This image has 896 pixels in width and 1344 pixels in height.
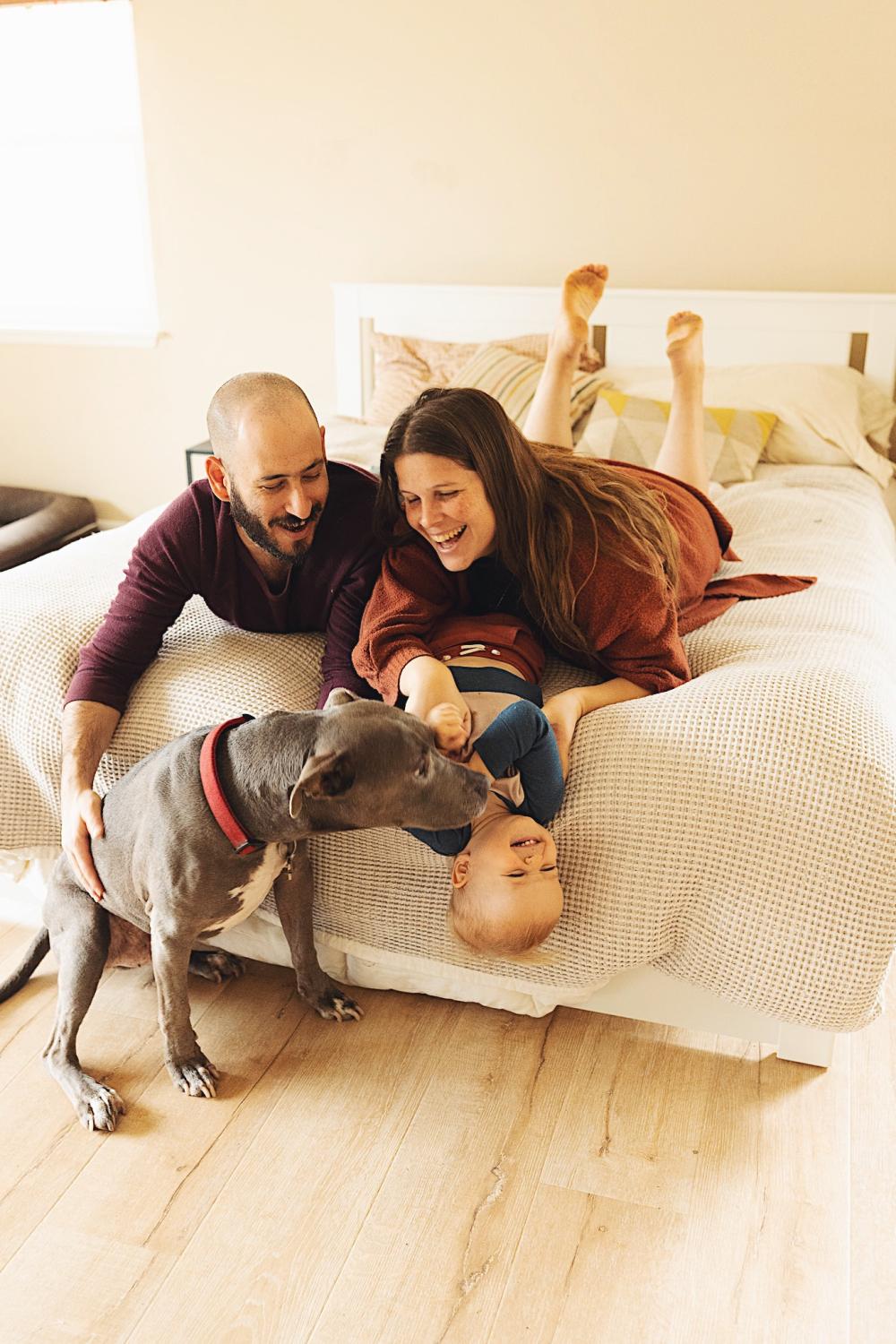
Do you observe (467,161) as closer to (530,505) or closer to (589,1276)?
(530,505)

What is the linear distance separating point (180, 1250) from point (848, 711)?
1.14m

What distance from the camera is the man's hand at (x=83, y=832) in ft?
5.45

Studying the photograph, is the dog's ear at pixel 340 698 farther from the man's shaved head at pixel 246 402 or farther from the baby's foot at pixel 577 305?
the baby's foot at pixel 577 305

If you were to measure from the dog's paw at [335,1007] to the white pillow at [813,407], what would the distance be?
1.95 metres

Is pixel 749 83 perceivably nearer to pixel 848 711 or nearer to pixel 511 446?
pixel 511 446

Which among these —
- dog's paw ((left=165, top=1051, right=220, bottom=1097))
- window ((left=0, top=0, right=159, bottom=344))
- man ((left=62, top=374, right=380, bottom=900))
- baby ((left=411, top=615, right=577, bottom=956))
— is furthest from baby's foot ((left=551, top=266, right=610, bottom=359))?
window ((left=0, top=0, right=159, bottom=344))

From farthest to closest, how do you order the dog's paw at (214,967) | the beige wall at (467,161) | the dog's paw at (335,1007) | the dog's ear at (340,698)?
the beige wall at (467,161) → the dog's paw at (214,967) → the dog's paw at (335,1007) → the dog's ear at (340,698)

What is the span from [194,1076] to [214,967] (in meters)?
0.27

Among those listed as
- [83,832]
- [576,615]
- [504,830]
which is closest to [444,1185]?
[504,830]

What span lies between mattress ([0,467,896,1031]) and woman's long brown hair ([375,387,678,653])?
7.1 inches

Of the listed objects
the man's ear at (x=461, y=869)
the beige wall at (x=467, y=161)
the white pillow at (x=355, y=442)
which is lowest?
the man's ear at (x=461, y=869)

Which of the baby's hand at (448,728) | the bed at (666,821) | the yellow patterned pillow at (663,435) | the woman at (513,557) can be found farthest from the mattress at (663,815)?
the yellow patterned pillow at (663,435)

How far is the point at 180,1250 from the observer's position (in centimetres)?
140

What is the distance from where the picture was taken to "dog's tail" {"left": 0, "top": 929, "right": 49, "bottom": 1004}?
1.81 metres
